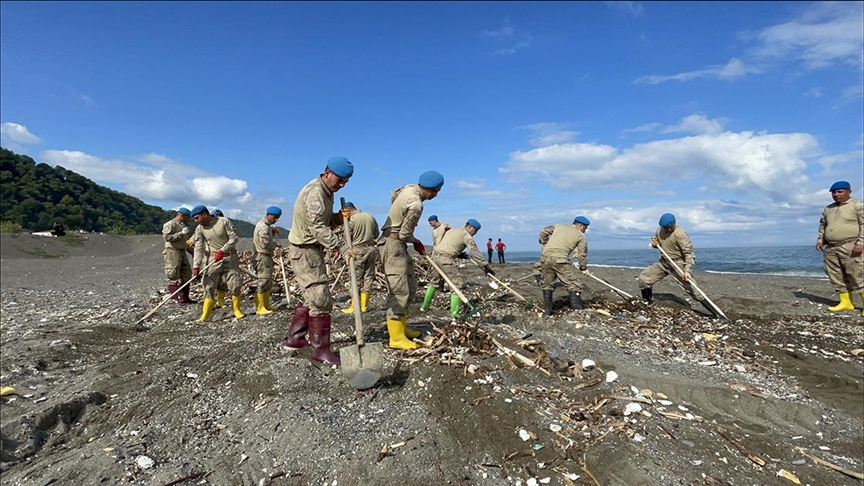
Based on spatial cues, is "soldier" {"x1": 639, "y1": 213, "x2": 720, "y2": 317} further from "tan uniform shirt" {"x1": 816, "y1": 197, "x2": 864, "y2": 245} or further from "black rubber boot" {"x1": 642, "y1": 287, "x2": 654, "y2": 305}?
"tan uniform shirt" {"x1": 816, "y1": 197, "x2": 864, "y2": 245}

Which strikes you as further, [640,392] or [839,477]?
[640,392]

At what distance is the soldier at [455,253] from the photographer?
29.5 ft

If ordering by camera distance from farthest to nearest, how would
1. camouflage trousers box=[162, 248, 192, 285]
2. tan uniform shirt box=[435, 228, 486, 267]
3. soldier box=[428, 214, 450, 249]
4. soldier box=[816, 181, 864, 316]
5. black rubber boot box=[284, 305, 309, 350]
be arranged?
soldier box=[428, 214, 450, 249], camouflage trousers box=[162, 248, 192, 285], tan uniform shirt box=[435, 228, 486, 267], soldier box=[816, 181, 864, 316], black rubber boot box=[284, 305, 309, 350]

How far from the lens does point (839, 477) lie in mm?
3840

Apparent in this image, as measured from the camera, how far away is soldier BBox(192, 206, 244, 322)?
9.20 metres

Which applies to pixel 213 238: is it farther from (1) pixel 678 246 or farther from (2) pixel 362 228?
(1) pixel 678 246

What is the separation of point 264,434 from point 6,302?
39.2 feet

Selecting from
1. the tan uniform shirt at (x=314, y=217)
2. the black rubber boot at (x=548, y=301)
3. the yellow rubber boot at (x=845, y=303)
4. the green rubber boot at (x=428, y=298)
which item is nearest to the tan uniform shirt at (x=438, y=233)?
the green rubber boot at (x=428, y=298)

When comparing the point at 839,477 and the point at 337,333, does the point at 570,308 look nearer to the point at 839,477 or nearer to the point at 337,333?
the point at 337,333

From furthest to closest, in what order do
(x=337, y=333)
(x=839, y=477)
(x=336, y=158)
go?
(x=337, y=333) < (x=336, y=158) < (x=839, y=477)

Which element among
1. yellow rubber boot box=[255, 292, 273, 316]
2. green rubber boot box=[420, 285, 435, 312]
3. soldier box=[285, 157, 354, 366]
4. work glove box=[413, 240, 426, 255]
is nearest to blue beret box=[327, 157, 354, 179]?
soldier box=[285, 157, 354, 366]

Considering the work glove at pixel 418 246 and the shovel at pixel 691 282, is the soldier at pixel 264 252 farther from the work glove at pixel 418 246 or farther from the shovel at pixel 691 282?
the shovel at pixel 691 282

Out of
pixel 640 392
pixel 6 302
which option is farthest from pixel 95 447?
pixel 6 302

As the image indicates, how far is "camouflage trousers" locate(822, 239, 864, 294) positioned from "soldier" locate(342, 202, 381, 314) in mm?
9590
